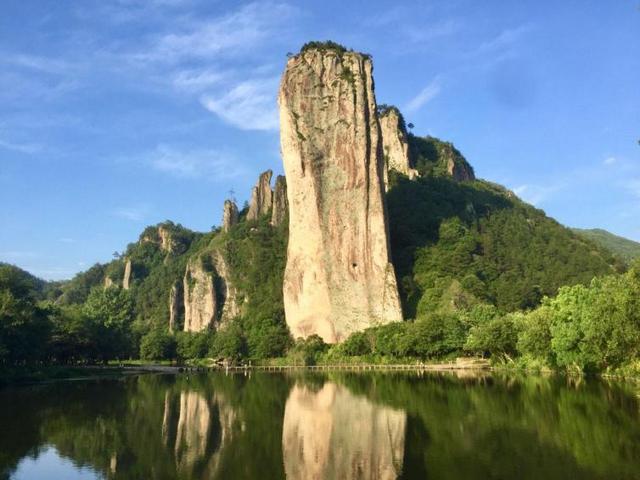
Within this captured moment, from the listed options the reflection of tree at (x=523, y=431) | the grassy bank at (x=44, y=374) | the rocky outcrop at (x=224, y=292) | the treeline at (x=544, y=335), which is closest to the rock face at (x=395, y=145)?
the rocky outcrop at (x=224, y=292)

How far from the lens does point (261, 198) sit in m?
139

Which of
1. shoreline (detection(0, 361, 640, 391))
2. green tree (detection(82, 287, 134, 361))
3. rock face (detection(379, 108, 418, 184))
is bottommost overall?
shoreline (detection(0, 361, 640, 391))

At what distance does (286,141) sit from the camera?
10188cm

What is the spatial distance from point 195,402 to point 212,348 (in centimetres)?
6576

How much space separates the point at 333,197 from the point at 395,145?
39.9 meters

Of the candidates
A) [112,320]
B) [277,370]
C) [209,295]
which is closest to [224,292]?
[209,295]

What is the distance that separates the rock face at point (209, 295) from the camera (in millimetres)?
123375

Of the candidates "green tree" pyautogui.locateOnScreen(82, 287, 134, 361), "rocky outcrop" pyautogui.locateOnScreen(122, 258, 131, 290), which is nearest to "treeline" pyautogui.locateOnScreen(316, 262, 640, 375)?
"green tree" pyautogui.locateOnScreen(82, 287, 134, 361)

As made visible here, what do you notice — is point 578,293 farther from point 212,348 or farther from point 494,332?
point 212,348

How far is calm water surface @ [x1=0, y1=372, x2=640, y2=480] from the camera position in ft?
62.1

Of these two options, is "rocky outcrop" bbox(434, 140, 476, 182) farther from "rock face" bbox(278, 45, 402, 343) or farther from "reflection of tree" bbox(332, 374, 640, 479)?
"reflection of tree" bbox(332, 374, 640, 479)

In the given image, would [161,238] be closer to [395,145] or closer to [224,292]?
[224,292]

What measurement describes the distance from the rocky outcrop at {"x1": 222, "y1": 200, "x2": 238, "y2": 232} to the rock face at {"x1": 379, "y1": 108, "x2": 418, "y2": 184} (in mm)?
36959

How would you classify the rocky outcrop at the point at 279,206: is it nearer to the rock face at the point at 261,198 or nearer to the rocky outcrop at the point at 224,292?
the rock face at the point at 261,198
